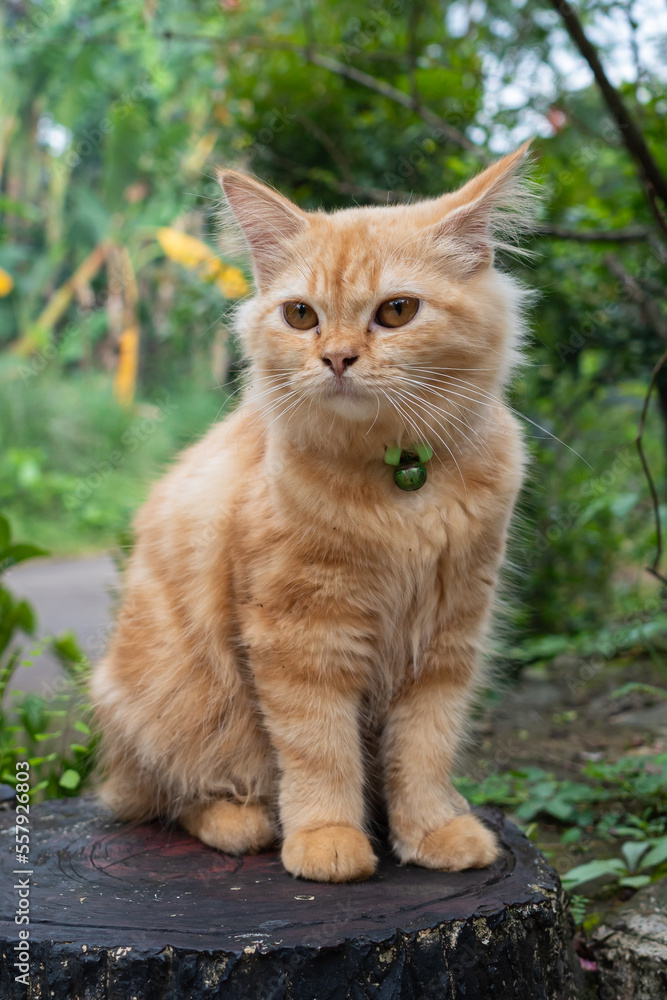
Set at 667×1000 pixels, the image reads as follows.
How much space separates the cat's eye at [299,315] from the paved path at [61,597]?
2.76 metres

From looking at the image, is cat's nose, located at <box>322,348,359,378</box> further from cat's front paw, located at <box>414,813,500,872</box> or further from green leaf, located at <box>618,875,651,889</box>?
green leaf, located at <box>618,875,651,889</box>

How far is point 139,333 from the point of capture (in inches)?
489

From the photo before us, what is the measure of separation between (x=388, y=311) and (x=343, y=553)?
0.46 metres

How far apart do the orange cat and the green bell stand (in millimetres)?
10

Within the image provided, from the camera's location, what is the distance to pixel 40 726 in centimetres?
268

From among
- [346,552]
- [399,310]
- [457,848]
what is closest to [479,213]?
[399,310]

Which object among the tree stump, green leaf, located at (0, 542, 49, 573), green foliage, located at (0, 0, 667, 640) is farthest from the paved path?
the tree stump

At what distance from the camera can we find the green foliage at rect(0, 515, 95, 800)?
7.88 feet

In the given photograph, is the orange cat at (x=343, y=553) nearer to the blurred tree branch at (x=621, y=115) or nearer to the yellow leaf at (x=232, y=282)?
the blurred tree branch at (x=621, y=115)

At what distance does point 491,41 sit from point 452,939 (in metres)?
4.06

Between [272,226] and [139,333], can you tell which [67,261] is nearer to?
[139,333]

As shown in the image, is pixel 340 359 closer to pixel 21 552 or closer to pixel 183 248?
pixel 21 552

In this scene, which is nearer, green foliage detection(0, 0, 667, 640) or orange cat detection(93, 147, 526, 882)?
orange cat detection(93, 147, 526, 882)

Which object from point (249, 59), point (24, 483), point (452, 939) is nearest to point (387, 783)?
point (452, 939)
